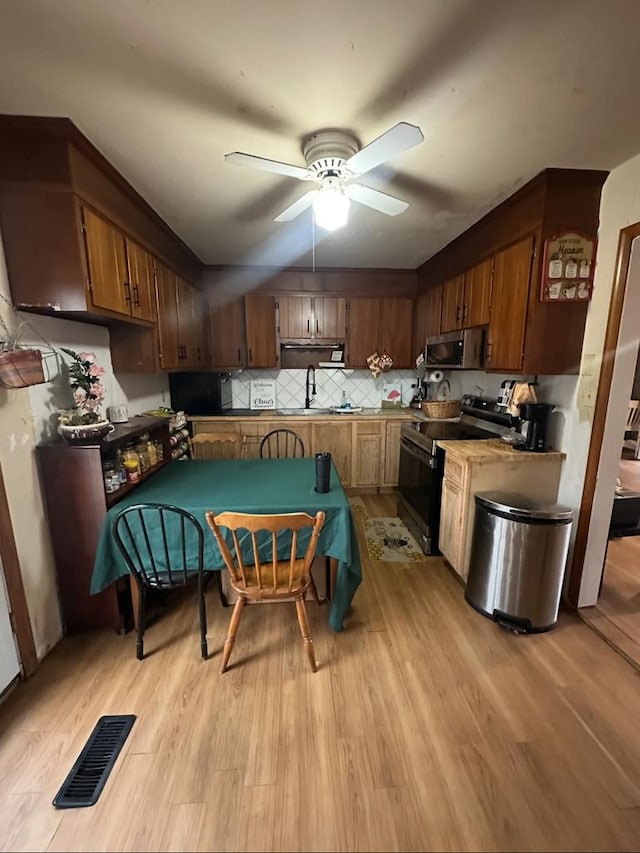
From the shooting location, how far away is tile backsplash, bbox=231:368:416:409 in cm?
428

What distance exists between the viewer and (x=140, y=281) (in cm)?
226

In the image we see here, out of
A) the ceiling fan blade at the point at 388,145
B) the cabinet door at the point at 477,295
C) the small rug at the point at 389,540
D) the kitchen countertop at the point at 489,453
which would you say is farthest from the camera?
the small rug at the point at 389,540

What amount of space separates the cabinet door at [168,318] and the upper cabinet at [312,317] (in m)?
1.26

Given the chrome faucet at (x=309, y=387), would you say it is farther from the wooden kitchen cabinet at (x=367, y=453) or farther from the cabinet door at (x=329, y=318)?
the wooden kitchen cabinet at (x=367, y=453)

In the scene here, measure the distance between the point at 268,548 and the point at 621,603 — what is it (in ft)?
7.54

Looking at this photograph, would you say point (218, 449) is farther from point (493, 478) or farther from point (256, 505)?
point (493, 478)

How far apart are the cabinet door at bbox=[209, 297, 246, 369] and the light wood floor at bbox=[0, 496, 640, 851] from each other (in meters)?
2.68

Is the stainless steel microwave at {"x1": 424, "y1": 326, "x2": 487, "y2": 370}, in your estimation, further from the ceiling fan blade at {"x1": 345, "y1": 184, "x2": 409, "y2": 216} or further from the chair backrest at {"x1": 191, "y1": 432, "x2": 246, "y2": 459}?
the chair backrest at {"x1": 191, "y1": 432, "x2": 246, "y2": 459}

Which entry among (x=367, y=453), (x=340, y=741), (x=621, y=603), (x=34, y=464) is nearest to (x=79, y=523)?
(x=34, y=464)

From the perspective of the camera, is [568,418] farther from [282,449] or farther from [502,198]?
[282,449]

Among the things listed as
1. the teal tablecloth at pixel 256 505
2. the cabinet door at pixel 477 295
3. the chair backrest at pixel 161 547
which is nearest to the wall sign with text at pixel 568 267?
the cabinet door at pixel 477 295

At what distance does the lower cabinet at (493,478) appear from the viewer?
2242 mm

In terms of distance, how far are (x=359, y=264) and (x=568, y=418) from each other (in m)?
2.54

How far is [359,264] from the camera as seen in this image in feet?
12.3
